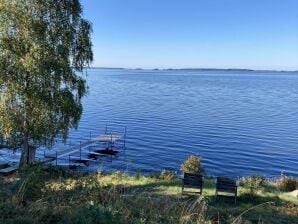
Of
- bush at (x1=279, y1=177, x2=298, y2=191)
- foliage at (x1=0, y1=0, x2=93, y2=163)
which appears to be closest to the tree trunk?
foliage at (x1=0, y1=0, x2=93, y2=163)

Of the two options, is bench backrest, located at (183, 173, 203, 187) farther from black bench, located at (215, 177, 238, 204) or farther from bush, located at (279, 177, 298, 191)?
bush, located at (279, 177, 298, 191)

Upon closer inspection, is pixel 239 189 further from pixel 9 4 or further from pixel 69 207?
pixel 9 4

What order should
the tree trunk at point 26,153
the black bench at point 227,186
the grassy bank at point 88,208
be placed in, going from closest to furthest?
the grassy bank at point 88,208 → the black bench at point 227,186 → the tree trunk at point 26,153

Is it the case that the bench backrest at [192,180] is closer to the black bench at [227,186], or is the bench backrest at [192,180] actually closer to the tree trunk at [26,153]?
the black bench at [227,186]

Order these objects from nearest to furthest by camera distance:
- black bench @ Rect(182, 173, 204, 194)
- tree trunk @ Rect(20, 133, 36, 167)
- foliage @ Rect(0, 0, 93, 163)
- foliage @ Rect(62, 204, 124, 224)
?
foliage @ Rect(62, 204, 124, 224), black bench @ Rect(182, 173, 204, 194), foliage @ Rect(0, 0, 93, 163), tree trunk @ Rect(20, 133, 36, 167)

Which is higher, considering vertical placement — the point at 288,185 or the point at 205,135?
the point at 288,185

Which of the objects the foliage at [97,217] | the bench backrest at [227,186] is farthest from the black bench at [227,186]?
the foliage at [97,217]

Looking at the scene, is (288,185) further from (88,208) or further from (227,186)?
(88,208)

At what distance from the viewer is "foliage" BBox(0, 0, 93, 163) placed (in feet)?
75.6

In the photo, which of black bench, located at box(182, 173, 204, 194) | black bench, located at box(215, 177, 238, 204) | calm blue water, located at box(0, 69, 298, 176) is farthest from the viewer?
calm blue water, located at box(0, 69, 298, 176)

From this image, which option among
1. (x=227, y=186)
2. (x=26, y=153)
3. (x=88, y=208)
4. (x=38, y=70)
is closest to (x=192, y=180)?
(x=227, y=186)

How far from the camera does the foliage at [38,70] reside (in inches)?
907

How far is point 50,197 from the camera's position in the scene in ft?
31.4

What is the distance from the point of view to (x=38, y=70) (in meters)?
22.6
